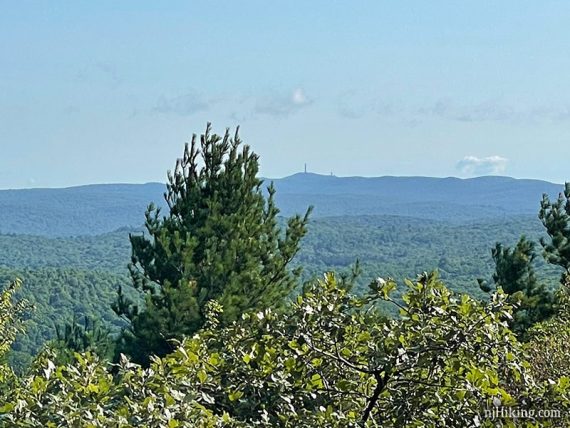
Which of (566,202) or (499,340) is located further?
(566,202)

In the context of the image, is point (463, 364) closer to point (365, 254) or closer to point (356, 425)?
point (356, 425)

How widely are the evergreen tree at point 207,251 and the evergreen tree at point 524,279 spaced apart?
5.51m

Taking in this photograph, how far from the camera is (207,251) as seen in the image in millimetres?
17750

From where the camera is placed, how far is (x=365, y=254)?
7229 inches

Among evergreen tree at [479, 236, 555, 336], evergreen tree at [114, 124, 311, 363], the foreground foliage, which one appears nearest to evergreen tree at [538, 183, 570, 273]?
evergreen tree at [479, 236, 555, 336]

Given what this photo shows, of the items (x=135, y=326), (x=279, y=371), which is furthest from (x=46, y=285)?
(x=279, y=371)

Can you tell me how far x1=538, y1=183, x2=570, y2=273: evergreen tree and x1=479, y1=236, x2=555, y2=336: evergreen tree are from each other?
1.88 feet

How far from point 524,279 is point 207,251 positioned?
8479 mm

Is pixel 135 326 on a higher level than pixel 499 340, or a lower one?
lower

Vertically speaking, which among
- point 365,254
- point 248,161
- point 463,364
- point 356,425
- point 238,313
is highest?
point 248,161

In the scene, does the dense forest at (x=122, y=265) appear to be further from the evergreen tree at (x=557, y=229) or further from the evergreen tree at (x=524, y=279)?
the evergreen tree at (x=557, y=229)

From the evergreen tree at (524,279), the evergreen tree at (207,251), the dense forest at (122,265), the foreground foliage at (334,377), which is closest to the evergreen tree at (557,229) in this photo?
the evergreen tree at (524,279)

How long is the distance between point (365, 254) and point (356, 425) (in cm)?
18032

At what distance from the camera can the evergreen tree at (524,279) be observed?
2036cm
